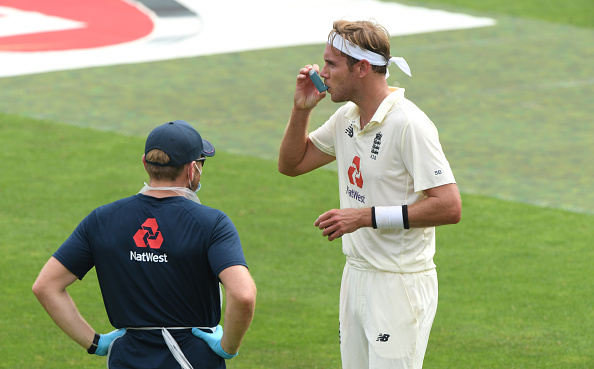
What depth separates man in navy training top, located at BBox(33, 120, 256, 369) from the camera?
4348 millimetres

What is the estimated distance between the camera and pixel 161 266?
4.37m

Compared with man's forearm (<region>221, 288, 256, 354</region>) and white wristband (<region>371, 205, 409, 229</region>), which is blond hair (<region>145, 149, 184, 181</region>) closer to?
man's forearm (<region>221, 288, 256, 354</region>)

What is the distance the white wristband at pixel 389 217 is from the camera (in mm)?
4953

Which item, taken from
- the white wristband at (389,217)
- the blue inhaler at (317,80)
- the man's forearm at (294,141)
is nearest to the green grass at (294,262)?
the man's forearm at (294,141)

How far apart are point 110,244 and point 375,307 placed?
1461 millimetres

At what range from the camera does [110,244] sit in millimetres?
4414

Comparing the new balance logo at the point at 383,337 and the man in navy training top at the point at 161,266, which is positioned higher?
the man in navy training top at the point at 161,266

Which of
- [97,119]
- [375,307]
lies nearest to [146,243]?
[375,307]

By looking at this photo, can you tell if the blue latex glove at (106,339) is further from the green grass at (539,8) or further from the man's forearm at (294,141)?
the green grass at (539,8)

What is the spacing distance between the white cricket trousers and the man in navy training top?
95 centimetres

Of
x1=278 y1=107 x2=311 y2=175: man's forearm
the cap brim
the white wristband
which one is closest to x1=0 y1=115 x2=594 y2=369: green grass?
x1=278 y1=107 x2=311 y2=175: man's forearm

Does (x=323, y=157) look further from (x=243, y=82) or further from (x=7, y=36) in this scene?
(x=7, y=36)

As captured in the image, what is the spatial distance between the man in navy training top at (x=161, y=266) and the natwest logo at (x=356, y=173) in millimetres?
993

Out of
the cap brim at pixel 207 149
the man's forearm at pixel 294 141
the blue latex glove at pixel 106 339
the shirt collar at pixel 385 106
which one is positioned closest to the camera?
the blue latex glove at pixel 106 339
